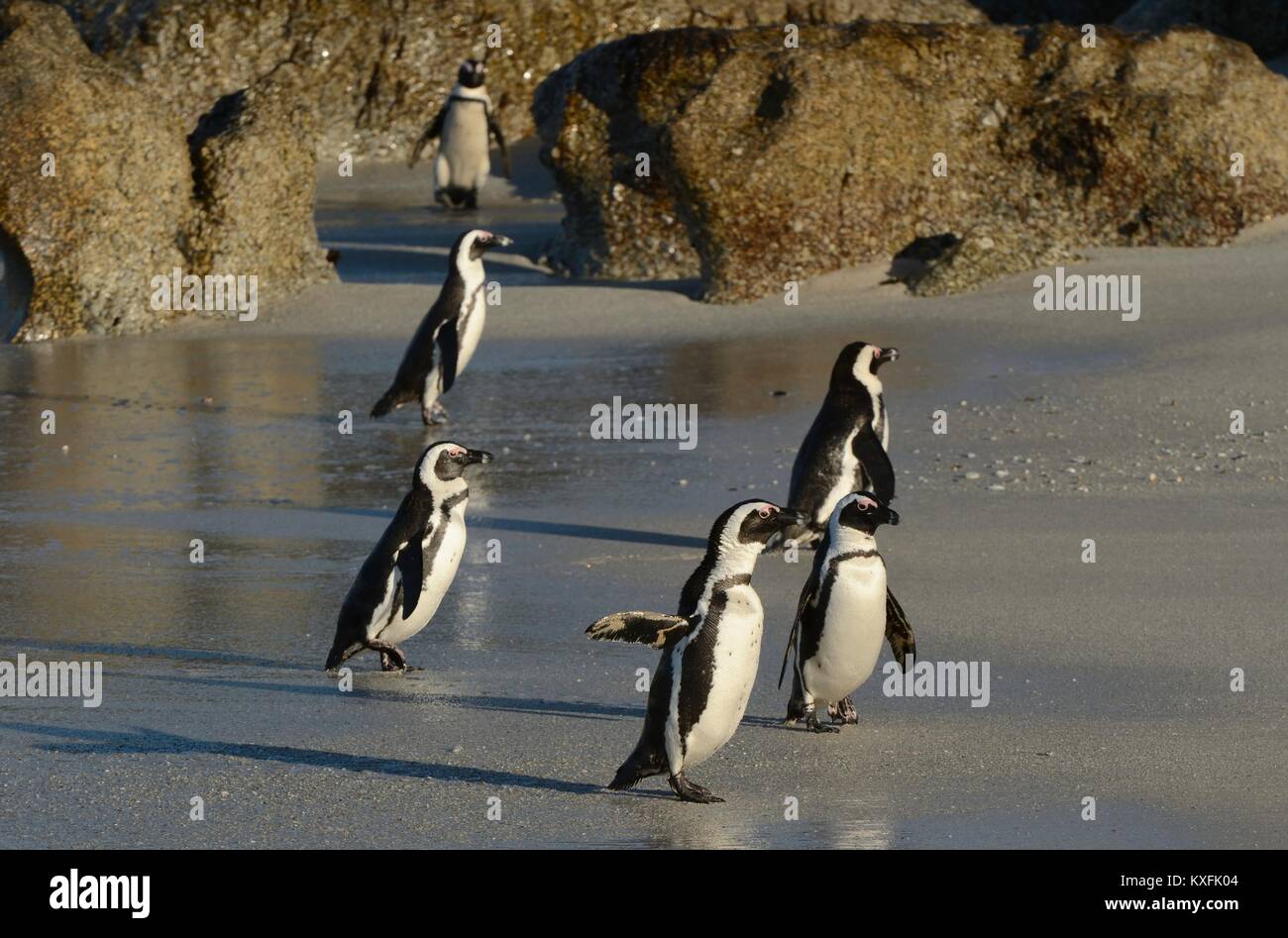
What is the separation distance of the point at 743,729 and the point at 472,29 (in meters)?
16.0

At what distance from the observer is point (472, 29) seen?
2036 cm

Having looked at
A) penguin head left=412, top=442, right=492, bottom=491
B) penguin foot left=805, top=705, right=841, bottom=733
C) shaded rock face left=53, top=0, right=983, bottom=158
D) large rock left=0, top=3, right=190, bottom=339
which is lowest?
penguin foot left=805, top=705, right=841, bottom=733

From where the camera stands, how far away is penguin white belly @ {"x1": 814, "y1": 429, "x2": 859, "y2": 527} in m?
7.29

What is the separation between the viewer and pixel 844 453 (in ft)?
24.0

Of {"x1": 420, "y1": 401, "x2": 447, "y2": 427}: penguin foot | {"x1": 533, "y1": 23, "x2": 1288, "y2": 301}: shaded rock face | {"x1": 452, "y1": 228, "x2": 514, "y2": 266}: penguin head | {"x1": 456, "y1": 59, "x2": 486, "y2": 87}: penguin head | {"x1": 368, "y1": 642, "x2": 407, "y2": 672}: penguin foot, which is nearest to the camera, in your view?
{"x1": 368, "y1": 642, "x2": 407, "y2": 672}: penguin foot

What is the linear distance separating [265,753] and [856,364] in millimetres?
3244

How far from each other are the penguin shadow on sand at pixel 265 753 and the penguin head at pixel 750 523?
2.04 feet

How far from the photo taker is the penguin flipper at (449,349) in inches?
397

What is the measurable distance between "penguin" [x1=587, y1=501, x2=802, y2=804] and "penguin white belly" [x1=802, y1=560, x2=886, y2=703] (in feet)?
1.35

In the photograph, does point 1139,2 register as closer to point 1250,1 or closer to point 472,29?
point 1250,1

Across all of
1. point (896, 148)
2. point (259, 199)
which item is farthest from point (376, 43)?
point (896, 148)

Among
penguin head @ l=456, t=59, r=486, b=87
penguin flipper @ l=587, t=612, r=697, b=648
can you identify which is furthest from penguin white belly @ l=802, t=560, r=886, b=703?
penguin head @ l=456, t=59, r=486, b=87

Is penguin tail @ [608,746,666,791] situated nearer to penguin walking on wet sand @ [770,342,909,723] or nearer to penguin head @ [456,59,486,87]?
penguin walking on wet sand @ [770,342,909,723]

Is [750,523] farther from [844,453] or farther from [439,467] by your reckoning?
[844,453]
